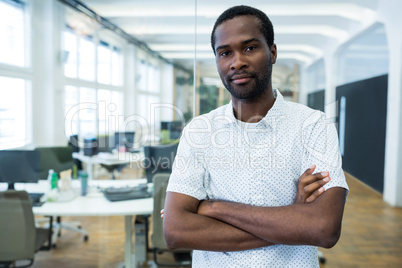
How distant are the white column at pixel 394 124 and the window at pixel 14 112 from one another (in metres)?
3.55

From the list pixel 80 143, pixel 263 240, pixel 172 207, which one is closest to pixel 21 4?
pixel 80 143

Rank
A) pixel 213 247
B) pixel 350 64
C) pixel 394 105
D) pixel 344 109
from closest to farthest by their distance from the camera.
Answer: pixel 213 247, pixel 344 109, pixel 350 64, pixel 394 105

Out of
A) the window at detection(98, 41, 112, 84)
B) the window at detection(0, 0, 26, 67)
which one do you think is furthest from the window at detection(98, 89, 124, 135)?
the window at detection(0, 0, 26, 67)

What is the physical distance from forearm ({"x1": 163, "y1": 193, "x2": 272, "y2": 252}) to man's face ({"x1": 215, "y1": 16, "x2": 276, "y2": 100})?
1.48 ft

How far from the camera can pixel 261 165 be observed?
3.62 feet

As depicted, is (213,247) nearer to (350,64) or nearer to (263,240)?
(263,240)

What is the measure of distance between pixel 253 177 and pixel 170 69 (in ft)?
6.61

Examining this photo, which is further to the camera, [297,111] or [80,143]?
[80,143]

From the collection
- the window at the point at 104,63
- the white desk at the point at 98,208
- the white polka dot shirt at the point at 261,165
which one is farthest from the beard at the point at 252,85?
the window at the point at 104,63

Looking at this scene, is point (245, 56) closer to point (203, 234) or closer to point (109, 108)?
point (203, 234)

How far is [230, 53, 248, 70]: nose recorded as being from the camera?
3.57 feet

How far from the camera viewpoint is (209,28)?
239 centimetres

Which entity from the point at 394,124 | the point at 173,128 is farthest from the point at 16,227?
the point at 394,124

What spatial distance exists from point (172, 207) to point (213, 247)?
0.19 meters
